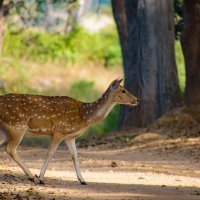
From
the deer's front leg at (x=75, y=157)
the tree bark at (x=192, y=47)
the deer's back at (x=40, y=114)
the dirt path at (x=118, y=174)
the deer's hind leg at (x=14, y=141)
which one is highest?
the tree bark at (x=192, y=47)

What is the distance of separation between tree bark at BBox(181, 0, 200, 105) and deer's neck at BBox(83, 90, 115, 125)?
24.5ft

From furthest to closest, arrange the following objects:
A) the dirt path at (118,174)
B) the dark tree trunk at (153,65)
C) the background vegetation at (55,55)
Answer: the background vegetation at (55,55) → the dark tree trunk at (153,65) → the dirt path at (118,174)

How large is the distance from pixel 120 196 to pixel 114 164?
3971 millimetres

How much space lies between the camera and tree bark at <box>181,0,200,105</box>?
20.9m

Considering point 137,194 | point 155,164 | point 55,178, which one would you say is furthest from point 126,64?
point 137,194

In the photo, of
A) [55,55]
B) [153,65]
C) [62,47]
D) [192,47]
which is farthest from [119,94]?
[62,47]

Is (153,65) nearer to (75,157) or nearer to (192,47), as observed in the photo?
(192,47)

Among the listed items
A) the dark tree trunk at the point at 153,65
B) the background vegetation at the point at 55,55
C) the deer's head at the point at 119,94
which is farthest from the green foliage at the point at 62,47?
the deer's head at the point at 119,94

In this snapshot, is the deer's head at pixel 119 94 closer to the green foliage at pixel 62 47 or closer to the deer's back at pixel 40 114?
the deer's back at pixel 40 114

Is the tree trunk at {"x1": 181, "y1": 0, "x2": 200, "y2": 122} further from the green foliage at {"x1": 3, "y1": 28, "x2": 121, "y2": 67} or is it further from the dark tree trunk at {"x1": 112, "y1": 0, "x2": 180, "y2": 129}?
the green foliage at {"x1": 3, "y1": 28, "x2": 121, "y2": 67}

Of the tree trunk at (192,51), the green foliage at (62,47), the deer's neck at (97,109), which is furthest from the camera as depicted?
the green foliage at (62,47)

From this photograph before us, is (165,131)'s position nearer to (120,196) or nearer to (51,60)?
(120,196)

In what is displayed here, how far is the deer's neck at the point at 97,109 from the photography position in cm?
1343

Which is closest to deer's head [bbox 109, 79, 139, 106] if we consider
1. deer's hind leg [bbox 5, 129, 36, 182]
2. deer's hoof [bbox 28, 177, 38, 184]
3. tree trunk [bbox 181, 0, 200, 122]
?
deer's hind leg [bbox 5, 129, 36, 182]
